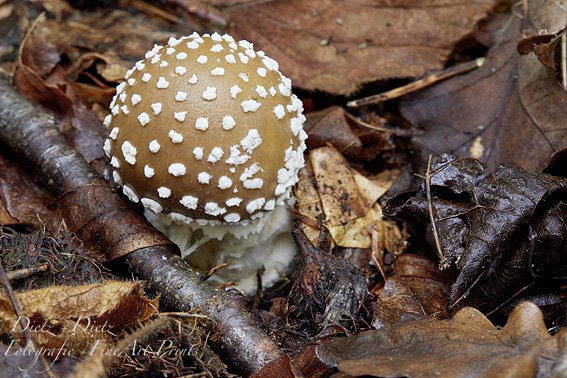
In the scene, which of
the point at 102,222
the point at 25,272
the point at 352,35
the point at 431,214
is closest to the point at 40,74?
the point at 102,222

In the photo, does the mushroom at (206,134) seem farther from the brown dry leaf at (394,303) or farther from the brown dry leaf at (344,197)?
the brown dry leaf at (394,303)

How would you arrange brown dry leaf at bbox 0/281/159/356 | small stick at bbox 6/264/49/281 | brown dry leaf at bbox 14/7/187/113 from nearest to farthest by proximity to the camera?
brown dry leaf at bbox 0/281/159/356, small stick at bbox 6/264/49/281, brown dry leaf at bbox 14/7/187/113

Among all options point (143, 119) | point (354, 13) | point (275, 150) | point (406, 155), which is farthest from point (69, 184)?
point (354, 13)

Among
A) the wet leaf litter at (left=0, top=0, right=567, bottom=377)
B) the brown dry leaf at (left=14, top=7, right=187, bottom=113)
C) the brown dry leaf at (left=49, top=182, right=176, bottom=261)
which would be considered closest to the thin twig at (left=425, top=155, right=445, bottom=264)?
the wet leaf litter at (left=0, top=0, right=567, bottom=377)

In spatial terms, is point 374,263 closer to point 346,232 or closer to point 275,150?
point 346,232

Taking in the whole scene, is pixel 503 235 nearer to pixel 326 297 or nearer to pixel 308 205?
pixel 326 297

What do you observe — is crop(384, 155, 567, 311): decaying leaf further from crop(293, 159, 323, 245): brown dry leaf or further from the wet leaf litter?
crop(293, 159, 323, 245): brown dry leaf
